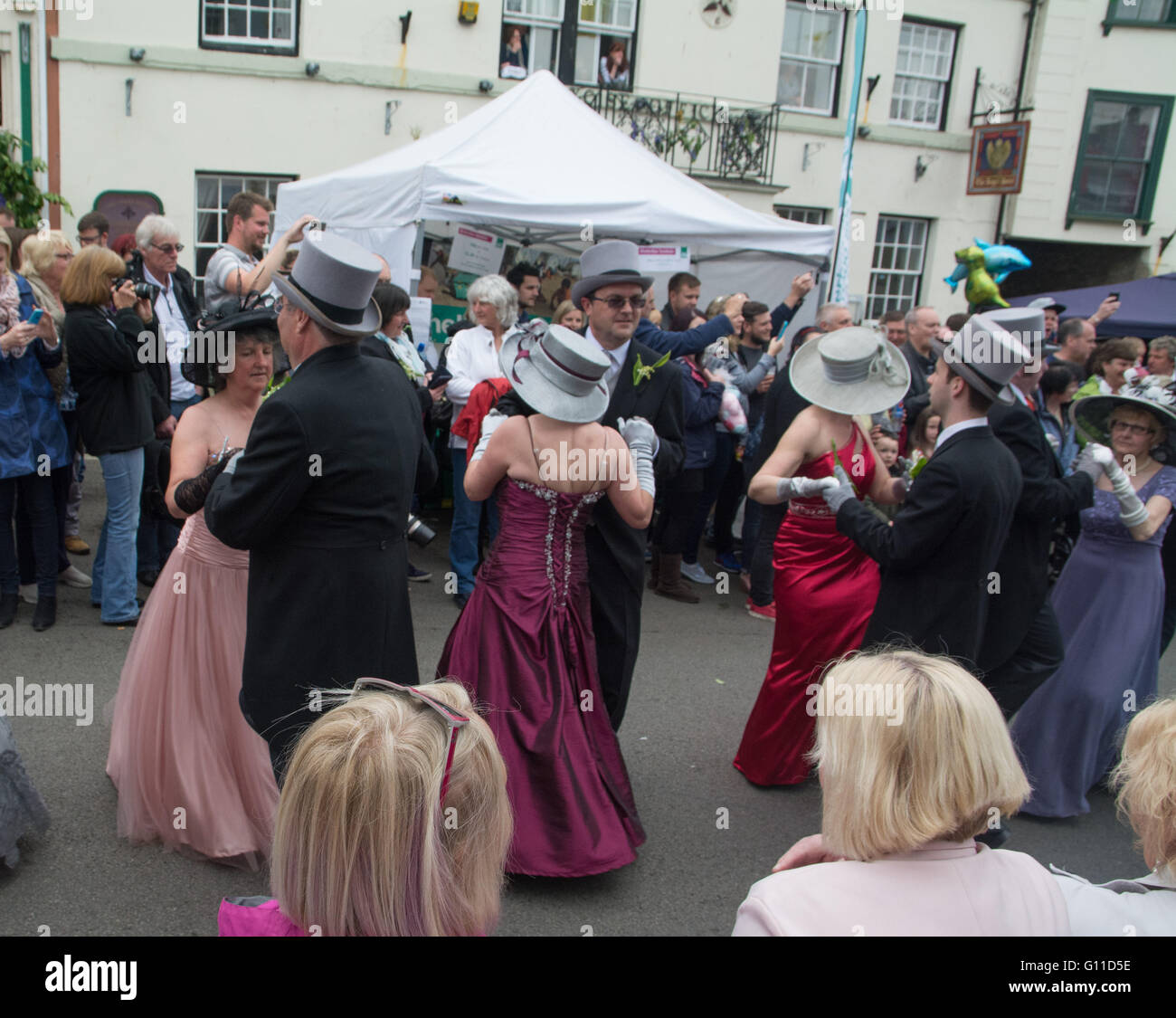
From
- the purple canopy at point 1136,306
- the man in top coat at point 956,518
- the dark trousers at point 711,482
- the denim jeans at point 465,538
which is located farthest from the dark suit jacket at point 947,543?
the purple canopy at point 1136,306

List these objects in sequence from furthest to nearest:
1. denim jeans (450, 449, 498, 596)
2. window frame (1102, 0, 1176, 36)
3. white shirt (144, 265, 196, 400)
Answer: window frame (1102, 0, 1176, 36) < denim jeans (450, 449, 498, 596) < white shirt (144, 265, 196, 400)

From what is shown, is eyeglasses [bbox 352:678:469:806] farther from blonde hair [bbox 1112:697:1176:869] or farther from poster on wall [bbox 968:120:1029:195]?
poster on wall [bbox 968:120:1029:195]

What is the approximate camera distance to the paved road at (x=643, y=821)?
3201 millimetres

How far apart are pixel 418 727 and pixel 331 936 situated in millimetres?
324

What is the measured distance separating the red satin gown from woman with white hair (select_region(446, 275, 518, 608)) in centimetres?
257

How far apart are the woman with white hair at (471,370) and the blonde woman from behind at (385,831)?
4.78 meters

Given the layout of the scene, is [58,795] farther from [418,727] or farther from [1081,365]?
[1081,365]

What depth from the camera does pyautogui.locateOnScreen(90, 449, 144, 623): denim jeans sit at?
535cm

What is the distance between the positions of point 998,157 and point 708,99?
454cm

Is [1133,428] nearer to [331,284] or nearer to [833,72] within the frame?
[331,284]

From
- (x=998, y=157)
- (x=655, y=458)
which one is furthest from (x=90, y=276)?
(x=998, y=157)

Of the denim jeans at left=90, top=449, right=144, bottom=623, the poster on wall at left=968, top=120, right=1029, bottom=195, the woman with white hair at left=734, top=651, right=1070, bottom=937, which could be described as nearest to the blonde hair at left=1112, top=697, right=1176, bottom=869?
the woman with white hair at left=734, top=651, right=1070, bottom=937

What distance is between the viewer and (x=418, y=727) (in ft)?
5.16

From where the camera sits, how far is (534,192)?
7461mm
